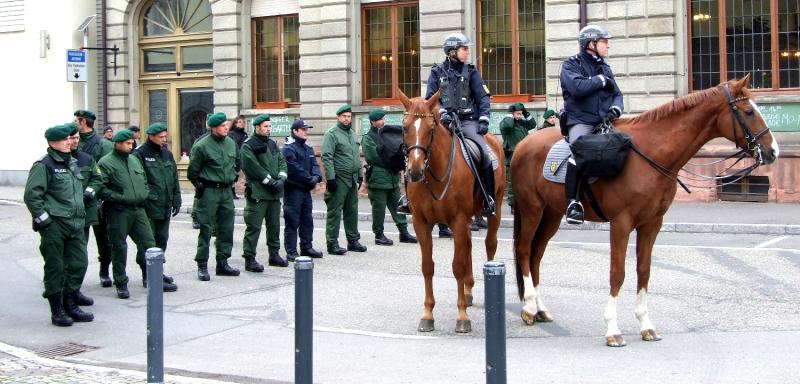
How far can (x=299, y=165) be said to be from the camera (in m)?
14.7

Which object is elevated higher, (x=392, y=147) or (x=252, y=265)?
(x=392, y=147)

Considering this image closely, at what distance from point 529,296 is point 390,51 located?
17.2 meters

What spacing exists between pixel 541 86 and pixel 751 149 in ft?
51.4

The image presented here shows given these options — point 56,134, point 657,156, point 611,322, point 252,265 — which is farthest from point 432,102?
point 252,265

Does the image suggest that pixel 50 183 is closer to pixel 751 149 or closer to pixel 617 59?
pixel 751 149

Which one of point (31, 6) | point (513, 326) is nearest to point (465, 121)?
point (513, 326)

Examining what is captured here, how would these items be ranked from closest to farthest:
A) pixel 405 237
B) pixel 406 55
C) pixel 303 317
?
1. pixel 303 317
2. pixel 405 237
3. pixel 406 55

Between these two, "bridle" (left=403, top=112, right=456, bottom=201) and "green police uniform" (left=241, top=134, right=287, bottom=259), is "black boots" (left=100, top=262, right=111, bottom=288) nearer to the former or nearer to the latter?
"green police uniform" (left=241, top=134, right=287, bottom=259)

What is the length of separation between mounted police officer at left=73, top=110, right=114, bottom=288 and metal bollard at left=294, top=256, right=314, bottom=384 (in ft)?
21.3

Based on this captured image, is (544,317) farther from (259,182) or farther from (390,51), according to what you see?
(390,51)

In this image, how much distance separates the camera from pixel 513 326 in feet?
32.3

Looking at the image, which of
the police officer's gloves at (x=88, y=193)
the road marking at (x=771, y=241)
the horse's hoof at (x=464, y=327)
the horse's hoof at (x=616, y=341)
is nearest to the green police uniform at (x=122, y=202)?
the police officer's gloves at (x=88, y=193)

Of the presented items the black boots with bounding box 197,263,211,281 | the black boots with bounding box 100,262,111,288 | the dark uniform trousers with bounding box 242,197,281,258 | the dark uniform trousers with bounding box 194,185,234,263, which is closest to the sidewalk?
the dark uniform trousers with bounding box 242,197,281,258

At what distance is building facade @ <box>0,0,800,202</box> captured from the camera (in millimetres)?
21688
